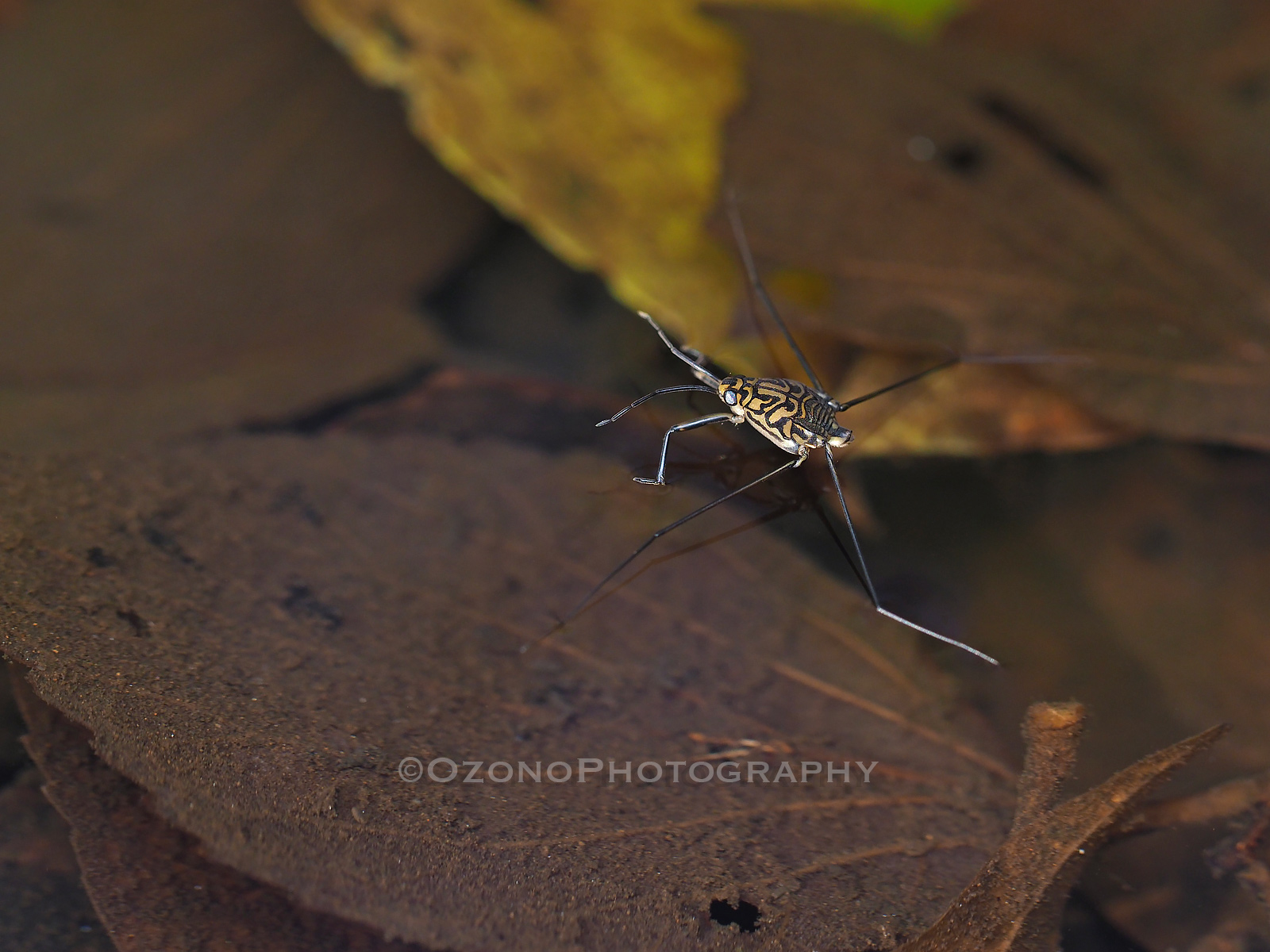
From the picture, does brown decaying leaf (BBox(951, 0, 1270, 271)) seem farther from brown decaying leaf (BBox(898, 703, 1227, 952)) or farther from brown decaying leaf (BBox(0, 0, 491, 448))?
brown decaying leaf (BBox(0, 0, 491, 448))

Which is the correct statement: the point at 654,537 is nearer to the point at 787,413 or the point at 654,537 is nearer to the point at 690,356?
the point at 787,413

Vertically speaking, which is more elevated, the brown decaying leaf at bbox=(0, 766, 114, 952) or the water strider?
the water strider

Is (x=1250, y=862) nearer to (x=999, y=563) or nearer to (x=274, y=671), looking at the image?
(x=999, y=563)

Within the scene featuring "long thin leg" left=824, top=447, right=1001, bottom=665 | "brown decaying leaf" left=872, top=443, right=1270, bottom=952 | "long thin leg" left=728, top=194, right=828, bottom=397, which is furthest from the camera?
"long thin leg" left=728, top=194, right=828, bottom=397

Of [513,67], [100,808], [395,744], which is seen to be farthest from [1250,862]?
[513,67]

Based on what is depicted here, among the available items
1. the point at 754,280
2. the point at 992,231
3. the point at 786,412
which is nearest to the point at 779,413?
the point at 786,412

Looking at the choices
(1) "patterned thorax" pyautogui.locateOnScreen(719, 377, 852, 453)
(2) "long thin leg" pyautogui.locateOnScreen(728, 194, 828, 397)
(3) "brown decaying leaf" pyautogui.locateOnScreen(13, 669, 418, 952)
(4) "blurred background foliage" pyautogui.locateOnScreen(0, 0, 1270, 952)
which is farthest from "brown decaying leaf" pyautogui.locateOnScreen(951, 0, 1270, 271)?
(3) "brown decaying leaf" pyautogui.locateOnScreen(13, 669, 418, 952)

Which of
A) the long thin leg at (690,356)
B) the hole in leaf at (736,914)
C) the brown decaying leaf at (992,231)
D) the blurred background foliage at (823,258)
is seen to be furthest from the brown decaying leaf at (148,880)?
the brown decaying leaf at (992,231)
